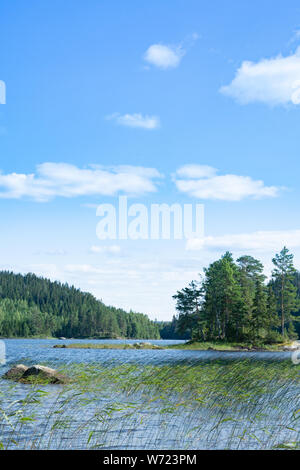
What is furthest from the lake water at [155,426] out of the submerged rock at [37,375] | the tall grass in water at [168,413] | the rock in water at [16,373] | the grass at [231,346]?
the grass at [231,346]

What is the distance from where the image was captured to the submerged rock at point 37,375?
18198 millimetres

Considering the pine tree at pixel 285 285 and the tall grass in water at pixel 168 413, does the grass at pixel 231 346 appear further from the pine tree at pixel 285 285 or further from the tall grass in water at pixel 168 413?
the tall grass in water at pixel 168 413

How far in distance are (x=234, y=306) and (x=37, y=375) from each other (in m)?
51.6

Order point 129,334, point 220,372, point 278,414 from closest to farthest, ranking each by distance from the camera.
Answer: point 278,414, point 220,372, point 129,334

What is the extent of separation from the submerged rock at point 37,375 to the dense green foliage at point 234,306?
4595 cm

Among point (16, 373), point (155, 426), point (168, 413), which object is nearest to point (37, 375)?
point (16, 373)

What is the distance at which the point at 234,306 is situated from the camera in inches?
2625

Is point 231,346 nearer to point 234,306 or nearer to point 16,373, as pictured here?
point 234,306

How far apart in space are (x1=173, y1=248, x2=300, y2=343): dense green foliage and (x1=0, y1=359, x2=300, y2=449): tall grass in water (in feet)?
145

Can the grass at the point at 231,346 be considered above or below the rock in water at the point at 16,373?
below

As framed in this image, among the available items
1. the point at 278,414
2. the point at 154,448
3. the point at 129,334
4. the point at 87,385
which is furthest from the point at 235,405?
the point at 129,334

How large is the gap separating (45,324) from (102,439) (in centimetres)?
17589

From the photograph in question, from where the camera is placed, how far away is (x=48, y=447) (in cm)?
1004
